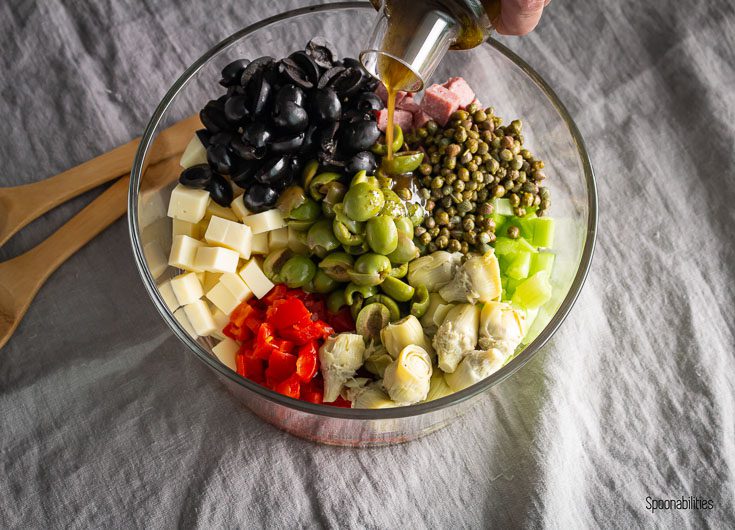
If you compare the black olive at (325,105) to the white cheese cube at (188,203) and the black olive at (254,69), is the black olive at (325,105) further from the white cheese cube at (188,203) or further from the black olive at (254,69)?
the white cheese cube at (188,203)

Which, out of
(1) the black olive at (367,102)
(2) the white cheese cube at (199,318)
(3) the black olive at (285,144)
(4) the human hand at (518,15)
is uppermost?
(4) the human hand at (518,15)

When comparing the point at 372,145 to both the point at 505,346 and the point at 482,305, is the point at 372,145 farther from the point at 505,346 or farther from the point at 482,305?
the point at 505,346

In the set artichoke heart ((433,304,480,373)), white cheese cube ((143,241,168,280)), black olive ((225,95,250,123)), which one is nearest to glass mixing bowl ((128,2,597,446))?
white cheese cube ((143,241,168,280))

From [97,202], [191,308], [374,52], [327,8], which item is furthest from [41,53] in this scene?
[374,52]

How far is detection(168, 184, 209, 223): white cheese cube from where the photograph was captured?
5.92 feet

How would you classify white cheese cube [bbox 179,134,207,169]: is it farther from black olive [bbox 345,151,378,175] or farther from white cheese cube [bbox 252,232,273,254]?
black olive [bbox 345,151,378,175]

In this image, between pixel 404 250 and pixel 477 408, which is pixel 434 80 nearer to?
pixel 404 250

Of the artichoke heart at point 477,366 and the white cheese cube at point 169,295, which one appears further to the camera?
the white cheese cube at point 169,295

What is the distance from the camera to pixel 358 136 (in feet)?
5.90

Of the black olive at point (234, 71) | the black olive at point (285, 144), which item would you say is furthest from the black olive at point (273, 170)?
the black olive at point (234, 71)

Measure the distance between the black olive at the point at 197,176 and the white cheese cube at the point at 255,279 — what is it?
0.23 meters

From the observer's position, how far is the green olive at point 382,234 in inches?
68.2

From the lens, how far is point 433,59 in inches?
65.8

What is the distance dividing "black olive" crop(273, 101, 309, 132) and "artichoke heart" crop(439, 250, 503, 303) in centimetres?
54
